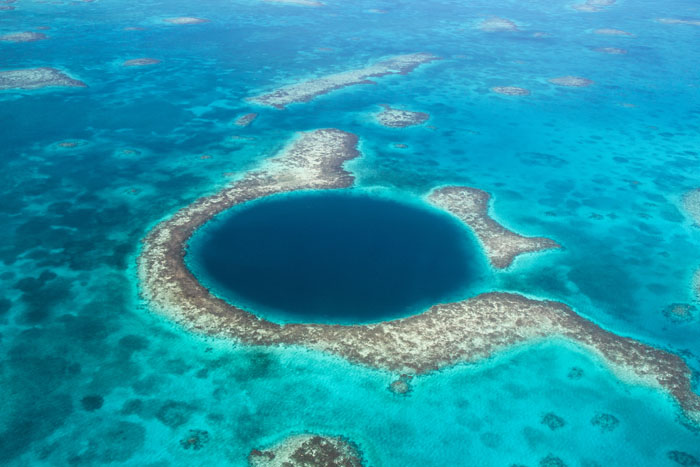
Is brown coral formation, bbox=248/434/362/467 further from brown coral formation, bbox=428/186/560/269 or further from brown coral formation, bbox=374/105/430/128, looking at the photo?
brown coral formation, bbox=374/105/430/128

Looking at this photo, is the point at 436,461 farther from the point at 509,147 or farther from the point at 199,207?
the point at 509,147

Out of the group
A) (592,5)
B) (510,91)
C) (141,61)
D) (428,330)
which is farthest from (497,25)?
(428,330)

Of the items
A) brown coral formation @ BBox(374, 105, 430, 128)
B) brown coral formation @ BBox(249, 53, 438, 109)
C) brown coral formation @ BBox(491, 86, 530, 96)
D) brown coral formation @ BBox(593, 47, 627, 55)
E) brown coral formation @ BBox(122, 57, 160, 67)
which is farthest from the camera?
brown coral formation @ BBox(593, 47, 627, 55)

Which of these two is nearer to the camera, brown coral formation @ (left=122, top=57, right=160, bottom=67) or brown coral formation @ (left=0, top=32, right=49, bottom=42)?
brown coral formation @ (left=122, top=57, right=160, bottom=67)

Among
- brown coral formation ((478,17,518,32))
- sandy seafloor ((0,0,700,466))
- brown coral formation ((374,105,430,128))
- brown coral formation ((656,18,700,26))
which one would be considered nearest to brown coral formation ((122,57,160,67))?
sandy seafloor ((0,0,700,466))

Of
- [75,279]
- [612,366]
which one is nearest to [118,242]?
[75,279]

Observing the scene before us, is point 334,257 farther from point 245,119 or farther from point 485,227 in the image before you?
point 245,119

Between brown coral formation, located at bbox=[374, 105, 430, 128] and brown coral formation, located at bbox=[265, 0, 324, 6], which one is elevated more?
brown coral formation, located at bbox=[265, 0, 324, 6]
